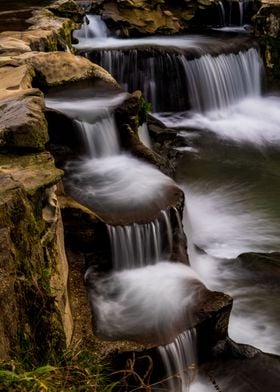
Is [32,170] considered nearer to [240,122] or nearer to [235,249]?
[235,249]

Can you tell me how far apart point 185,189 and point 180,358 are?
15.5 feet

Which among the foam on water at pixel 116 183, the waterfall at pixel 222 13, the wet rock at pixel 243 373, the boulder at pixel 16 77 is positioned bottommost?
the wet rock at pixel 243 373

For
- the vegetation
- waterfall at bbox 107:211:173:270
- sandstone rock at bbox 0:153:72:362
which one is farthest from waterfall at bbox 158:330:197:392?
the vegetation

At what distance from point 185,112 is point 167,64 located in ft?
3.85

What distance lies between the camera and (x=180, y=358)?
5023 mm

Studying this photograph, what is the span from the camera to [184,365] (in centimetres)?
509

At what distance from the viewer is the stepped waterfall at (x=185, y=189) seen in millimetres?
5543

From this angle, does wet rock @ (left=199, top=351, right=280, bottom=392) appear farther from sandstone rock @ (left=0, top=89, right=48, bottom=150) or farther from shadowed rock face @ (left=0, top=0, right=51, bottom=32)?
shadowed rock face @ (left=0, top=0, right=51, bottom=32)

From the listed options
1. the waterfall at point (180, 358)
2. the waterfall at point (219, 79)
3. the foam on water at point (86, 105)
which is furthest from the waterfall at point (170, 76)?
the waterfall at point (180, 358)

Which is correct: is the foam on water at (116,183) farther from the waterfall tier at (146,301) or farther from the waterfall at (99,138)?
the waterfall tier at (146,301)

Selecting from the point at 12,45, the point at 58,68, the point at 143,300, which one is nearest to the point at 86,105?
the point at 58,68

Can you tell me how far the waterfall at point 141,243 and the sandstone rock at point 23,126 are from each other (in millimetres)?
1433

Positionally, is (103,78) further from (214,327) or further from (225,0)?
(225,0)

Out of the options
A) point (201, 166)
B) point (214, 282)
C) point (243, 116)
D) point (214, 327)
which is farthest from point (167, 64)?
point (214, 327)
